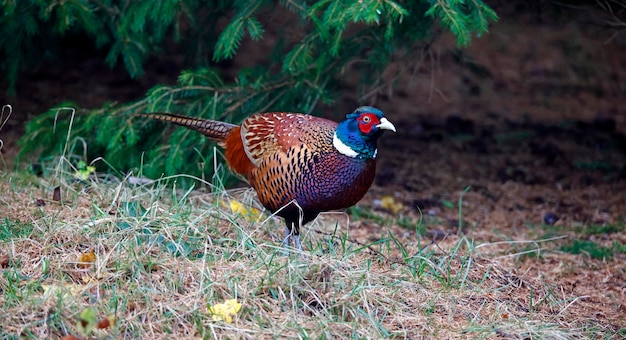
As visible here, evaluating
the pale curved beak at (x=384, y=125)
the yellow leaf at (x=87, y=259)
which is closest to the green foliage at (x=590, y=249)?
A: the pale curved beak at (x=384, y=125)

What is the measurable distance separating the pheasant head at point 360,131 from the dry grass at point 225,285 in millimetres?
503

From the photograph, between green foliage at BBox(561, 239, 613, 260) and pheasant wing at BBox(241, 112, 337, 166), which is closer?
pheasant wing at BBox(241, 112, 337, 166)

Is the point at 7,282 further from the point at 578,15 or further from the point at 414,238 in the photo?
the point at 578,15

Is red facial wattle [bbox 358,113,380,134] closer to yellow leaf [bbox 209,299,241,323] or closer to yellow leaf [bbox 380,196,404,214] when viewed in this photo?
yellow leaf [bbox 209,299,241,323]

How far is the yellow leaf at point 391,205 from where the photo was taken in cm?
578

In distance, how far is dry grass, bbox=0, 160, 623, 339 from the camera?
10.4 feet

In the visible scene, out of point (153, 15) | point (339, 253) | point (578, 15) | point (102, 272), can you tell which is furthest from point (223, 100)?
point (578, 15)

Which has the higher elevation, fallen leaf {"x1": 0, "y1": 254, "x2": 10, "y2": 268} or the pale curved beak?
the pale curved beak

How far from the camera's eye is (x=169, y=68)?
7.85 metres

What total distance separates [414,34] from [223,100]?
1367mm

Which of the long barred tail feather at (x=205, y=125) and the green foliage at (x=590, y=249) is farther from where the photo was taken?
the green foliage at (x=590, y=249)

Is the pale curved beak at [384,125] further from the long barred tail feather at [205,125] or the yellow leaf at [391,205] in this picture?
the yellow leaf at [391,205]

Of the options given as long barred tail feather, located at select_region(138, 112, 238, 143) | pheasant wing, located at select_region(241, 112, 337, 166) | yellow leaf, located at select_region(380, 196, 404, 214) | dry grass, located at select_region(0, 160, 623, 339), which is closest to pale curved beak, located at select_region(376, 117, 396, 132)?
pheasant wing, located at select_region(241, 112, 337, 166)

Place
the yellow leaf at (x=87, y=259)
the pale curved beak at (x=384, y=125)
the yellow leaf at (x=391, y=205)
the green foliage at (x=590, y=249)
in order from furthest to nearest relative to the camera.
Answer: the yellow leaf at (x=391, y=205) < the green foliage at (x=590, y=249) < the pale curved beak at (x=384, y=125) < the yellow leaf at (x=87, y=259)
